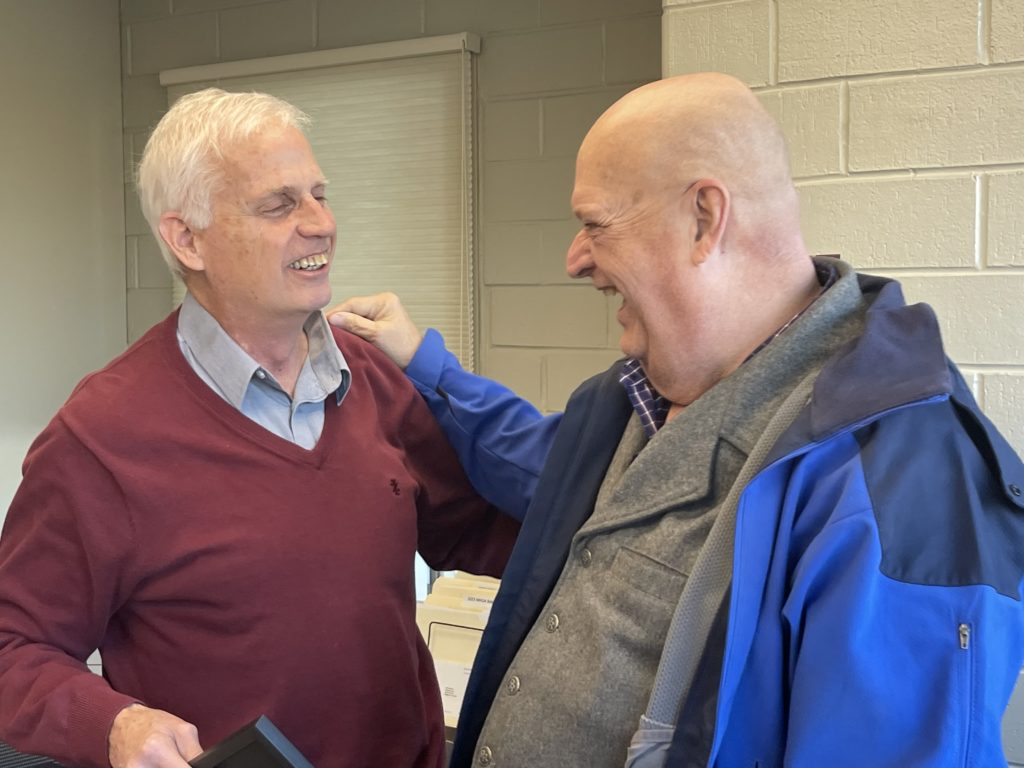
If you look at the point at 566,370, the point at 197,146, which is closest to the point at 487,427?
the point at 197,146

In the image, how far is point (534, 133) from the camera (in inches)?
120

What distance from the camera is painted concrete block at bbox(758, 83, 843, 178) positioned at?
66.3 inches

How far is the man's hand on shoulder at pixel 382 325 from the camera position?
163 centimetres

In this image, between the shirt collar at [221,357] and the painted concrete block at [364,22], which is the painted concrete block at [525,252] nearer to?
the painted concrete block at [364,22]

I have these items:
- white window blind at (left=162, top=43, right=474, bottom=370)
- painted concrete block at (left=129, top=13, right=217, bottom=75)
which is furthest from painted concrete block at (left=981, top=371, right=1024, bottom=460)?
painted concrete block at (left=129, top=13, right=217, bottom=75)

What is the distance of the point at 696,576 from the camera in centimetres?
98

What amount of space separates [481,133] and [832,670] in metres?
2.56

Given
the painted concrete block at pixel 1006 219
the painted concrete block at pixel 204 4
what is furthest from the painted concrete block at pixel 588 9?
the painted concrete block at pixel 1006 219

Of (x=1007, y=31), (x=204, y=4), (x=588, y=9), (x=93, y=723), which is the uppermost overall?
(x=204, y=4)

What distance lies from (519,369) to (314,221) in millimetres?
1765

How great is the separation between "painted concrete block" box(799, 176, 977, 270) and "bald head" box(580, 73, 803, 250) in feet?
2.10

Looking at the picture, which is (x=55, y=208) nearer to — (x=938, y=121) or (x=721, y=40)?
(x=721, y=40)

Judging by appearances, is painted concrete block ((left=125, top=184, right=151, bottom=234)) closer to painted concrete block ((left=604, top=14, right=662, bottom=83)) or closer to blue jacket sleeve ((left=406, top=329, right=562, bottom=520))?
painted concrete block ((left=604, top=14, right=662, bottom=83))

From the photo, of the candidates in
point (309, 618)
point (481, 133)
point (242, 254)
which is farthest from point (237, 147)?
point (481, 133)
